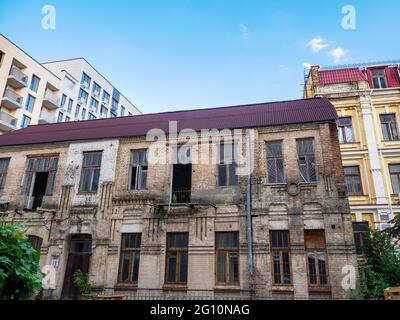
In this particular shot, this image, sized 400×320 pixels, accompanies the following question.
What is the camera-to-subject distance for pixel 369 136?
20.3 meters

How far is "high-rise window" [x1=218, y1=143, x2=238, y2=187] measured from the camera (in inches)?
590

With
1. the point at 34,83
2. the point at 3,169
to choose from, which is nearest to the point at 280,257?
the point at 3,169

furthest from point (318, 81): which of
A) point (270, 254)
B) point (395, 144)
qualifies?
point (270, 254)

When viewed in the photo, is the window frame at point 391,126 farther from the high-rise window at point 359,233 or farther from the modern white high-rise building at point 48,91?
the modern white high-rise building at point 48,91

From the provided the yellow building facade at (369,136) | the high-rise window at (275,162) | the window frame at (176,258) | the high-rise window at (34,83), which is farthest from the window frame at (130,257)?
the high-rise window at (34,83)

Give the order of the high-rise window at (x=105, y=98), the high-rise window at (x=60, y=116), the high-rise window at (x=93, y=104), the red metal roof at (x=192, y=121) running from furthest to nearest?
the high-rise window at (x=105, y=98) → the high-rise window at (x=93, y=104) → the high-rise window at (x=60, y=116) → the red metal roof at (x=192, y=121)

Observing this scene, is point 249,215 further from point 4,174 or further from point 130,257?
point 4,174

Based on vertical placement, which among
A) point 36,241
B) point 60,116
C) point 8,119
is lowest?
point 36,241

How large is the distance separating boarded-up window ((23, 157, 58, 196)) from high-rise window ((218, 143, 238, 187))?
9.37 metres

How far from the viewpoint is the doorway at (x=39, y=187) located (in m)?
17.8

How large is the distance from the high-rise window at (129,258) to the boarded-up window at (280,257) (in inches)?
246

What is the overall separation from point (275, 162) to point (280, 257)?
14.3 ft

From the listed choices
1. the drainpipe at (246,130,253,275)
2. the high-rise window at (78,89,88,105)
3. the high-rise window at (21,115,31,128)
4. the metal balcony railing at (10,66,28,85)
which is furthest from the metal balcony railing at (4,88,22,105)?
the drainpipe at (246,130,253,275)
